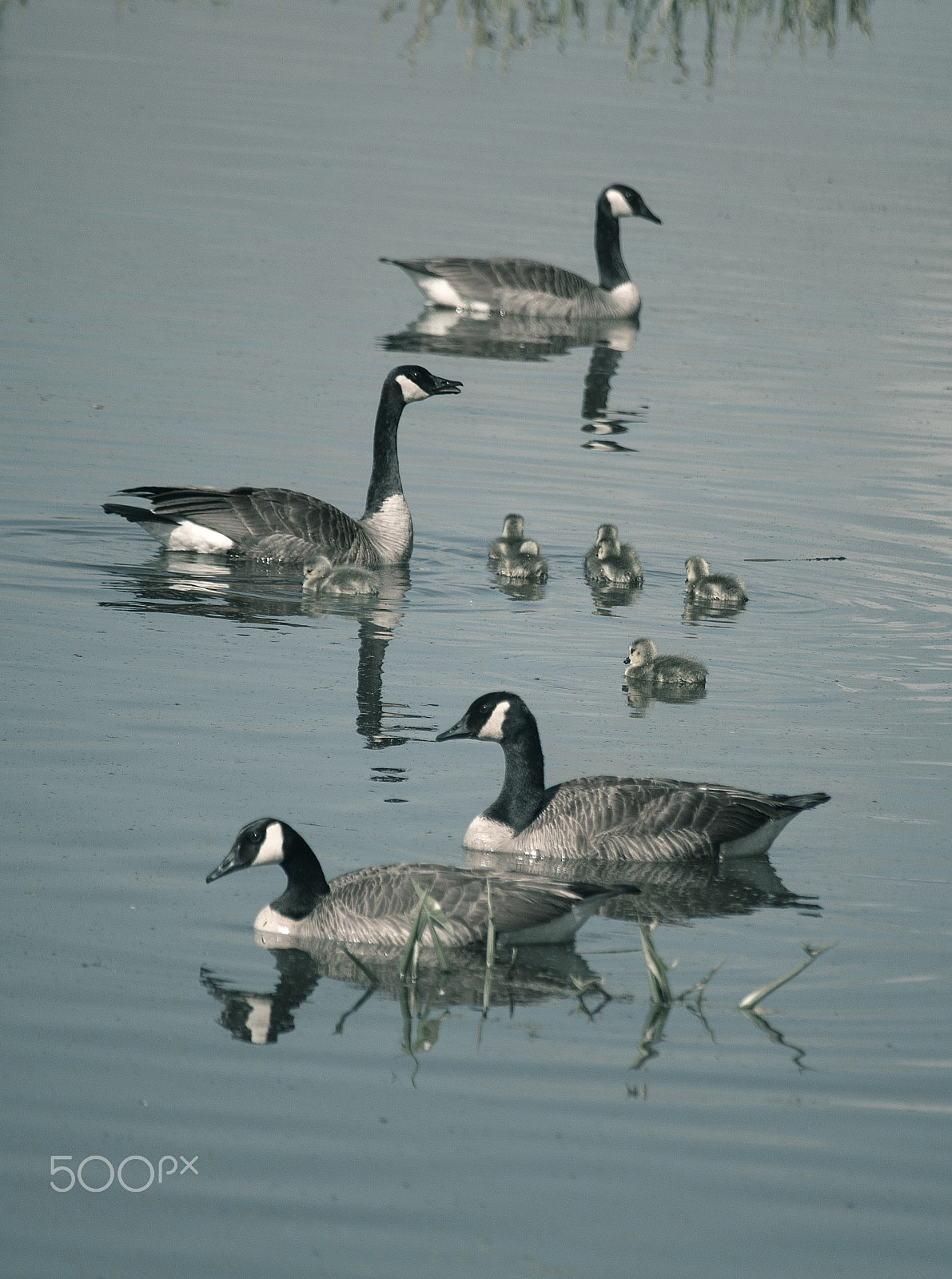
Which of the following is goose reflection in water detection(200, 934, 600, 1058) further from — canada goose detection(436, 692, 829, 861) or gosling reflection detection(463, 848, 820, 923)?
→ canada goose detection(436, 692, 829, 861)

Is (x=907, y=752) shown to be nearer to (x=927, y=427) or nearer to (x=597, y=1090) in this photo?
(x=597, y=1090)

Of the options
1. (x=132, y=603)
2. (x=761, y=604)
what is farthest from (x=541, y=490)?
(x=132, y=603)

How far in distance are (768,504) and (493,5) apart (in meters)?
31.2

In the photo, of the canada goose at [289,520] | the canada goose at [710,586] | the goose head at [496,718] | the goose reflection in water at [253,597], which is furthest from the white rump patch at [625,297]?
the goose head at [496,718]

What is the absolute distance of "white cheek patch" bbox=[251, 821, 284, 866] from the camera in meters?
7.73

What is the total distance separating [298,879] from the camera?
7711 mm

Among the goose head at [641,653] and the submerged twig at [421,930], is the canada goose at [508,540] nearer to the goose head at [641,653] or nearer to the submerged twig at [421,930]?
the goose head at [641,653]

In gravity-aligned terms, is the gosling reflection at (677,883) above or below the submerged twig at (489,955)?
below

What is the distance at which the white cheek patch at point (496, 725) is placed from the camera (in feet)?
29.4

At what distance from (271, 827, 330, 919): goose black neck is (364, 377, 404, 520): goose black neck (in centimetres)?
700

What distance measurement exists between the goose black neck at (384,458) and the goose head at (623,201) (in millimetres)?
10108

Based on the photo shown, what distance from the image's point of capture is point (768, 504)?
52.0ft

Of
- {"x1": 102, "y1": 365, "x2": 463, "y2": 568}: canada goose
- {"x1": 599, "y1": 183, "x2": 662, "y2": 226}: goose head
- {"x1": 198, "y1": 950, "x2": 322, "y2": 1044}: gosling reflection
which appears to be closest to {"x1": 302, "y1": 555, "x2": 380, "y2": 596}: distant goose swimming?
{"x1": 102, "y1": 365, "x2": 463, "y2": 568}: canada goose

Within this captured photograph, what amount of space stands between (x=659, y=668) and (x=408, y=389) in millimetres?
4751
